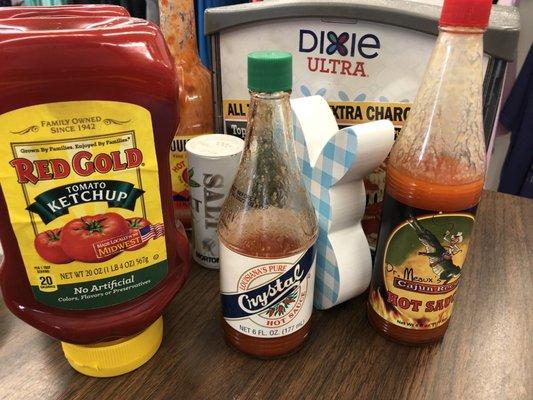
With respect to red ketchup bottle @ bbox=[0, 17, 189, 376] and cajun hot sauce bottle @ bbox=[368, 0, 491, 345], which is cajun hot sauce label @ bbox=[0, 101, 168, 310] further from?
cajun hot sauce bottle @ bbox=[368, 0, 491, 345]

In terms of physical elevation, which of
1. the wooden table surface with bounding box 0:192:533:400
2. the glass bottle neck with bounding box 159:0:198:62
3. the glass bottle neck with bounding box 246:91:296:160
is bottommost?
the wooden table surface with bounding box 0:192:533:400

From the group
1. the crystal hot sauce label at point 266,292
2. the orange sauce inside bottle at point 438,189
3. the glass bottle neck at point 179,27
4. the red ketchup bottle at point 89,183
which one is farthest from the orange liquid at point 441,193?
the glass bottle neck at point 179,27

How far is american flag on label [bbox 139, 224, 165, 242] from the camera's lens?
1.39 ft

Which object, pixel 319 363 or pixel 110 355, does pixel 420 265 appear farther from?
pixel 110 355

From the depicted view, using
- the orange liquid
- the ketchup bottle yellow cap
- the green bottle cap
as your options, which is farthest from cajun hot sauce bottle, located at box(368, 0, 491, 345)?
the ketchup bottle yellow cap

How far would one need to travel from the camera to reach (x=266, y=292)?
0.43 meters

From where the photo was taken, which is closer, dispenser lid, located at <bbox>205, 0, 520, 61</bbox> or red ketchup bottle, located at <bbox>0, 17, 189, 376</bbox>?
red ketchup bottle, located at <bbox>0, 17, 189, 376</bbox>

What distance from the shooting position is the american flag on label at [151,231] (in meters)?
0.42

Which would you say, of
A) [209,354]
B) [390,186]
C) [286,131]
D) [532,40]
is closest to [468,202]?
[390,186]

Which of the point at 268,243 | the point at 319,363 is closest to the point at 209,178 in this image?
the point at 268,243

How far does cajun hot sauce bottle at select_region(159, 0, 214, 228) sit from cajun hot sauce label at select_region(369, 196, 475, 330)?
268 millimetres

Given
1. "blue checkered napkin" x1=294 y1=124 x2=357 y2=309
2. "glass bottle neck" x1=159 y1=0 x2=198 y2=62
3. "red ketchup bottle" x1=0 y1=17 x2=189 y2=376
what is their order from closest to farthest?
"red ketchup bottle" x1=0 y1=17 x2=189 y2=376
"blue checkered napkin" x1=294 y1=124 x2=357 y2=309
"glass bottle neck" x1=159 y1=0 x2=198 y2=62

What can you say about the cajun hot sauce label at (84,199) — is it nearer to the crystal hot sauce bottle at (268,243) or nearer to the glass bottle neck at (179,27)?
the crystal hot sauce bottle at (268,243)

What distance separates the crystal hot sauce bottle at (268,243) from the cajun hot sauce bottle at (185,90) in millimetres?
156
